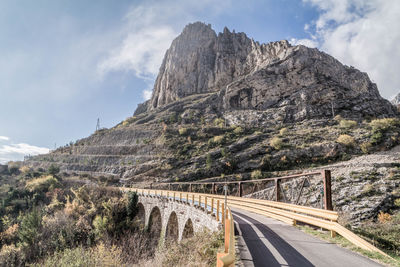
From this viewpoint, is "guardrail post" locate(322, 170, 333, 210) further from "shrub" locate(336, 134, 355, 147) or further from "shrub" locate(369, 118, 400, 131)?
"shrub" locate(369, 118, 400, 131)

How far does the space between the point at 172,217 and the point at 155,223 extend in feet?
20.8

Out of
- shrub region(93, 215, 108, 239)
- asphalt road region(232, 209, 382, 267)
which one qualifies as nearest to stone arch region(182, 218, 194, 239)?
asphalt road region(232, 209, 382, 267)

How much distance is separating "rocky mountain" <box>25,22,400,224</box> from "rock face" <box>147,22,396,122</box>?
0.35m

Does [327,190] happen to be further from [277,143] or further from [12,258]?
[277,143]

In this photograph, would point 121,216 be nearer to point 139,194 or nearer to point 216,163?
point 139,194

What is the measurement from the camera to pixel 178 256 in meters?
7.56

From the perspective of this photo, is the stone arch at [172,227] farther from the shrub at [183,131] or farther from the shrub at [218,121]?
the shrub at [218,121]

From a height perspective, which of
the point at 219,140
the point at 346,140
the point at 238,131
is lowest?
the point at 346,140

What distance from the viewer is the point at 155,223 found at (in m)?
23.6

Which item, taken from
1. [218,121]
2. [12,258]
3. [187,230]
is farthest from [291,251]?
[218,121]

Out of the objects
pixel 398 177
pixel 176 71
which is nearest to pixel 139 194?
pixel 398 177

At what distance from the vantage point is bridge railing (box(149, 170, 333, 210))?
6.61 meters

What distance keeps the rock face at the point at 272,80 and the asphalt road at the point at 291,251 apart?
55580mm

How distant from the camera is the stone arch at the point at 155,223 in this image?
2286cm
